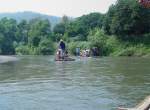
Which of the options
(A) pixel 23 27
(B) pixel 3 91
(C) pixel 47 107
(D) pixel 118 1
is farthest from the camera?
(A) pixel 23 27

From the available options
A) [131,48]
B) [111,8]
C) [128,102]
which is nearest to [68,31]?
[111,8]

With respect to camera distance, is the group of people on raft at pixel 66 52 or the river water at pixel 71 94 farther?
the group of people on raft at pixel 66 52

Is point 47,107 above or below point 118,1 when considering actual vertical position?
below

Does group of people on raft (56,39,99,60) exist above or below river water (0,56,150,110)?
above

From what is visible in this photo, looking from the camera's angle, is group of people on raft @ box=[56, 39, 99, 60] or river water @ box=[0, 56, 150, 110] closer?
river water @ box=[0, 56, 150, 110]

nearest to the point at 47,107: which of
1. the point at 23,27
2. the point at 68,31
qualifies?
the point at 68,31

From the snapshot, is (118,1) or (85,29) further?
(85,29)

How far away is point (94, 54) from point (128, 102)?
59.9m

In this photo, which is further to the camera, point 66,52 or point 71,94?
point 66,52

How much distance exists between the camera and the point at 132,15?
7688 cm

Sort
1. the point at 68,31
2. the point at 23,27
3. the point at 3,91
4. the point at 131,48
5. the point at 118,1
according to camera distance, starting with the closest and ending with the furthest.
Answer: the point at 3,91 < the point at 131,48 < the point at 118,1 < the point at 68,31 < the point at 23,27

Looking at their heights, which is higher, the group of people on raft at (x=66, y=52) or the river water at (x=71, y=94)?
the group of people on raft at (x=66, y=52)

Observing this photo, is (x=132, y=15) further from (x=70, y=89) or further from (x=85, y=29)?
(x=70, y=89)

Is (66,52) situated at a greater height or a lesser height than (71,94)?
greater
